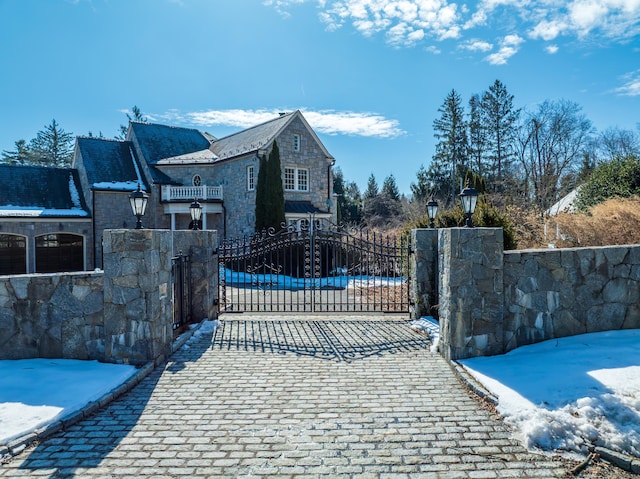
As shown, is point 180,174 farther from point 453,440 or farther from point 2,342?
point 453,440

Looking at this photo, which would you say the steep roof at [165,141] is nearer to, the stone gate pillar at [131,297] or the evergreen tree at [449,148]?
the stone gate pillar at [131,297]

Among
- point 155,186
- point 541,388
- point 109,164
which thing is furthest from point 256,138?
point 541,388

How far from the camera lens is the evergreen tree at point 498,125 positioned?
3116cm

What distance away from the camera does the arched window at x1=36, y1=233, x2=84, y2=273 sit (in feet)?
61.2

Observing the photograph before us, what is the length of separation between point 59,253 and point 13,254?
1.79 m

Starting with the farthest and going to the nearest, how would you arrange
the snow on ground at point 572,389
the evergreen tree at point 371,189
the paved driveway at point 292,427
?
the evergreen tree at point 371,189 < the snow on ground at point 572,389 < the paved driveway at point 292,427

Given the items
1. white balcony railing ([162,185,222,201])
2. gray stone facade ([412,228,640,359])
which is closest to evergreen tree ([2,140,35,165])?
white balcony railing ([162,185,222,201])

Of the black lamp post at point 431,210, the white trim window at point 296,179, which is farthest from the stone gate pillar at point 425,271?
the white trim window at point 296,179

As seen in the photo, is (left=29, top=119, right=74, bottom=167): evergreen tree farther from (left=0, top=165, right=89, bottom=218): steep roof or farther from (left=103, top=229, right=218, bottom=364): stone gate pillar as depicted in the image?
(left=103, top=229, right=218, bottom=364): stone gate pillar

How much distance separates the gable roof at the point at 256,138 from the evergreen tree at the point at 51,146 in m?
27.6

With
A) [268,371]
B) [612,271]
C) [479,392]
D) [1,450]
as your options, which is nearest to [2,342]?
[1,450]

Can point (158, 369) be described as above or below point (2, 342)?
below

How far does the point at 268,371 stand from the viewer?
5301mm

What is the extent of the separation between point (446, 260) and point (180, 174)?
2004 cm
